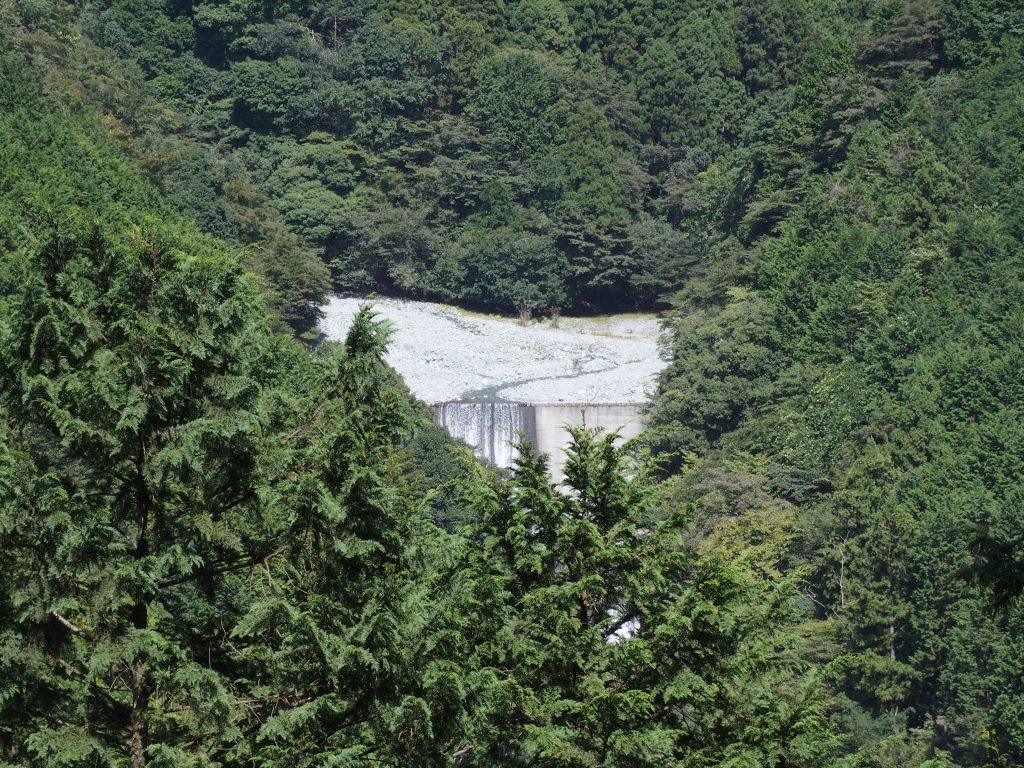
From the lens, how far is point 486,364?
6631 centimetres

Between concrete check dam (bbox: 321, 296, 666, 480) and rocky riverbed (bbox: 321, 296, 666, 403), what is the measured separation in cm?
4

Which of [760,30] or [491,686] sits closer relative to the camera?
[491,686]

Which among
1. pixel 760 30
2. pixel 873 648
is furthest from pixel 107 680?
pixel 760 30

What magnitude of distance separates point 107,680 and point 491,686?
9.89ft

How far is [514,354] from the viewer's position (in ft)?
223

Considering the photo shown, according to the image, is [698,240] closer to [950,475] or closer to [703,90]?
[703,90]

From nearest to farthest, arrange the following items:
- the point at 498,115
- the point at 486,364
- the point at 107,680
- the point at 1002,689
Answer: the point at 107,680
the point at 1002,689
the point at 486,364
the point at 498,115

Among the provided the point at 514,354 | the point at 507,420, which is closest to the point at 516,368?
the point at 514,354

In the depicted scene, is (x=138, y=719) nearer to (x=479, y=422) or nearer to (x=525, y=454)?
(x=525, y=454)

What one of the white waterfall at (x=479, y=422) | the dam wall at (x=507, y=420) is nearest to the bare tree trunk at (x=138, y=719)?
the dam wall at (x=507, y=420)

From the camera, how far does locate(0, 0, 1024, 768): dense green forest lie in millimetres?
11133

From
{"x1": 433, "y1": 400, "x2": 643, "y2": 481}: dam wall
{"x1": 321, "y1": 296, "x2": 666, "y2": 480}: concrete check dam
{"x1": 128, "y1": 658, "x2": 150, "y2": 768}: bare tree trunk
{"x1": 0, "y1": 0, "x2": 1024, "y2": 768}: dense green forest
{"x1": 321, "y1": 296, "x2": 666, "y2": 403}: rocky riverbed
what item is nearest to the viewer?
{"x1": 128, "y1": 658, "x2": 150, "y2": 768}: bare tree trunk

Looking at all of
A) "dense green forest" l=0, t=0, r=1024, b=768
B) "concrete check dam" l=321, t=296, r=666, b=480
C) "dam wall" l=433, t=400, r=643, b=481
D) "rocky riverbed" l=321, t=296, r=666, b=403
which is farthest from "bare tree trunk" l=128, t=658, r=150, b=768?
"rocky riverbed" l=321, t=296, r=666, b=403

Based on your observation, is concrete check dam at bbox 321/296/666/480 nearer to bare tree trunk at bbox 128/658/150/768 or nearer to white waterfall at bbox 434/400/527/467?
white waterfall at bbox 434/400/527/467
